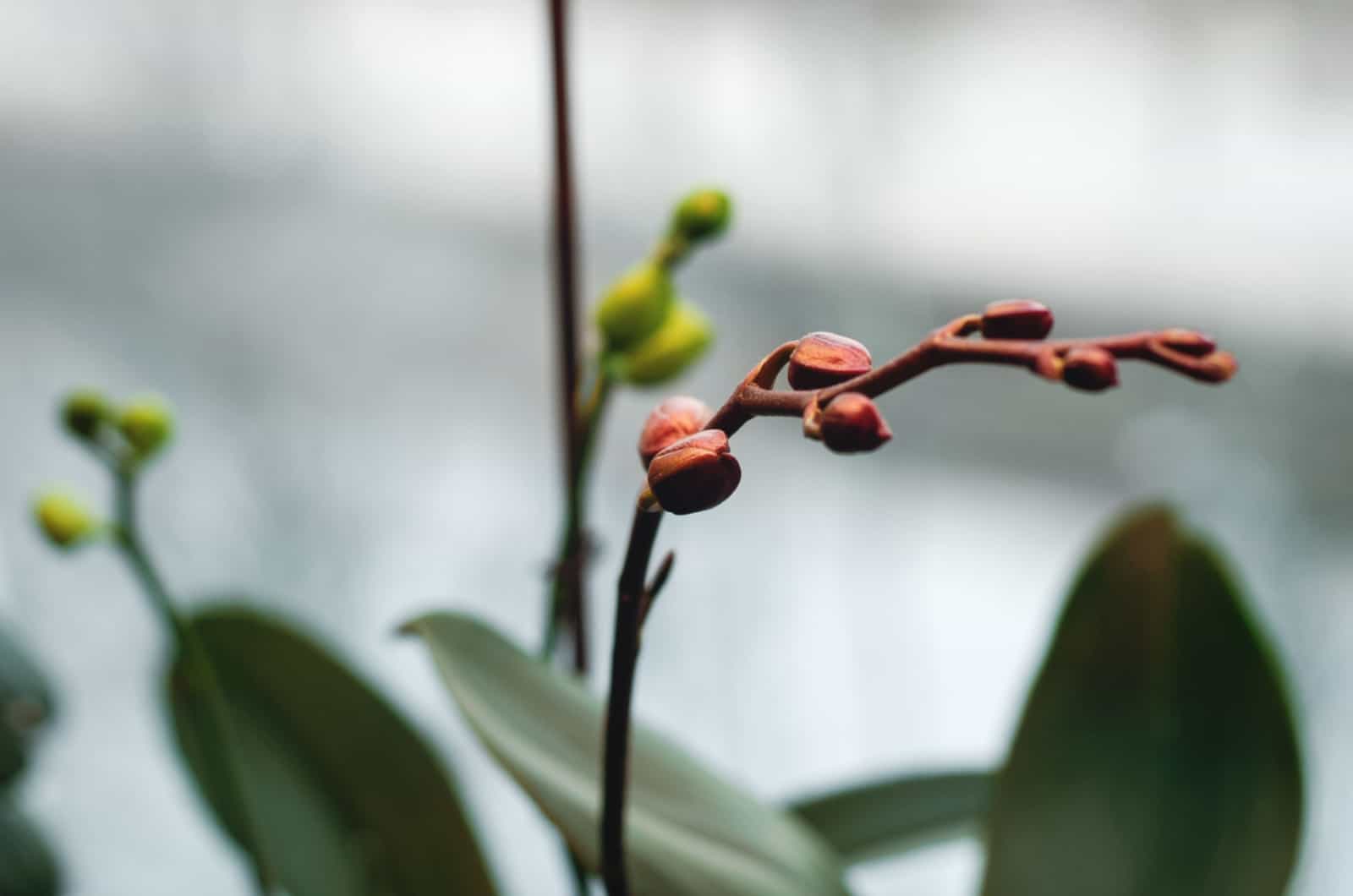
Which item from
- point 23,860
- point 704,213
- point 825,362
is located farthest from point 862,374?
point 23,860

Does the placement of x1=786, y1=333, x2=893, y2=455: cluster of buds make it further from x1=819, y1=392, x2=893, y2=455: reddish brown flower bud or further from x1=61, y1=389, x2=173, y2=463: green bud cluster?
x1=61, y1=389, x2=173, y2=463: green bud cluster

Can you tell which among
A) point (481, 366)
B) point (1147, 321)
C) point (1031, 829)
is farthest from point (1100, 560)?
point (481, 366)

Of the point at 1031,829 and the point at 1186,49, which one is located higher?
the point at 1186,49

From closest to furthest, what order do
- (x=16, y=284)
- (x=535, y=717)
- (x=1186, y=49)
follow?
(x=535, y=717)
(x=1186, y=49)
(x=16, y=284)

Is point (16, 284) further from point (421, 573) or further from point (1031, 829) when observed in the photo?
point (1031, 829)

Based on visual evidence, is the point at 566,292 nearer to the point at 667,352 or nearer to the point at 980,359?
the point at 667,352

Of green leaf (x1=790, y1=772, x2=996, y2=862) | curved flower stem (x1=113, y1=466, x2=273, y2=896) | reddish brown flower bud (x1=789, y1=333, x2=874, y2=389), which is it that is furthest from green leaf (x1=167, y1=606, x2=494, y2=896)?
reddish brown flower bud (x1=789, y1=333, x2=874, y2=389)
